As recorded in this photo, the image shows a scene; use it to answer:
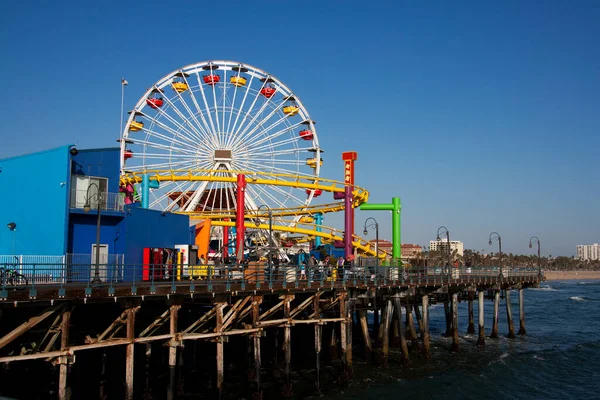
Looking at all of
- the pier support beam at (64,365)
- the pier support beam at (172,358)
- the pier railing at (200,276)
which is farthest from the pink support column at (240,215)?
the pier support beam at (64,365)

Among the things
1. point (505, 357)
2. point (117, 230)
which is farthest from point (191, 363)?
point (505, 357)

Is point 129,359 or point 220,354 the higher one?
point 129,359

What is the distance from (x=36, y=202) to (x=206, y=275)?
957cm

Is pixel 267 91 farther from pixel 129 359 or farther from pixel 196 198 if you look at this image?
pixel 129 359

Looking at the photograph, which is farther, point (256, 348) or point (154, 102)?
point (154, 102)

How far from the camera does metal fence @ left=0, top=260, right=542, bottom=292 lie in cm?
2253

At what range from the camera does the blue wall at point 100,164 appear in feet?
98.9

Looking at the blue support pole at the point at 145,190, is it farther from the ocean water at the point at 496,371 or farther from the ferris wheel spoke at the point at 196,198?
the ocean water at the point at 496,371

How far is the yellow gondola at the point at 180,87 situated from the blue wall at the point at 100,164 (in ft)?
72.5

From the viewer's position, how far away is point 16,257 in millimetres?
26281

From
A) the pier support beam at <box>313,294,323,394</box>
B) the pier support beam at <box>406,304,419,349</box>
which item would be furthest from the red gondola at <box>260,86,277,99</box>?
the pier support beam at <box>313,294,323,394</box>

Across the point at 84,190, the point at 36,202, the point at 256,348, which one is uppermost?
the point at 84,190

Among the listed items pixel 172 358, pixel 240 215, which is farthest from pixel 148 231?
pixel 172 358

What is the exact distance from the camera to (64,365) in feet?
63.5
